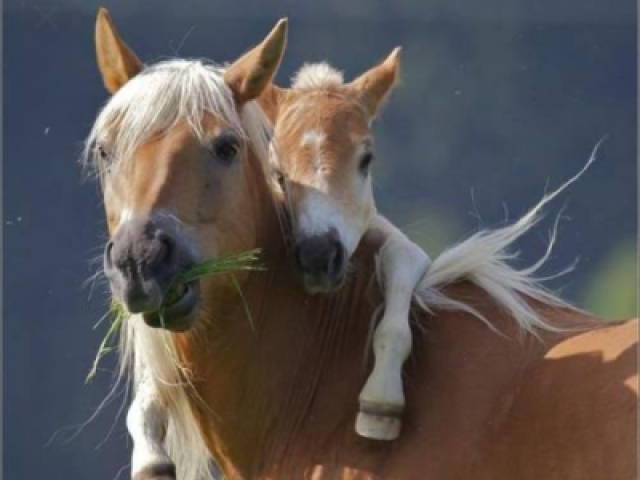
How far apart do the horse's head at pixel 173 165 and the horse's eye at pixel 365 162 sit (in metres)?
0.44

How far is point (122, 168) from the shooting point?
4.24 metres

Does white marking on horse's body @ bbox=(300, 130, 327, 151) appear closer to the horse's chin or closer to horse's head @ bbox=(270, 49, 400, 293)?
horse's head @ bbox=(270, 49, 400, 293)

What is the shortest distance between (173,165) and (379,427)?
3.10 ft

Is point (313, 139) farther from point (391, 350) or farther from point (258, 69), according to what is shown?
point (391, 350)

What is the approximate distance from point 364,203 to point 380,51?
354cm

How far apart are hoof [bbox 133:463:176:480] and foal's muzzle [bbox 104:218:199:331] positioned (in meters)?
0.50

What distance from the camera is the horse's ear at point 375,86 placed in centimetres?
506

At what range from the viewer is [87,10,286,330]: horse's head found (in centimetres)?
397

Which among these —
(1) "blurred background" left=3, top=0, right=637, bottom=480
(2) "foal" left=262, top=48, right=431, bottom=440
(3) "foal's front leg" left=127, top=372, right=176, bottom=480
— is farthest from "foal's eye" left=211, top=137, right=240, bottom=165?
(1) "blurred background" left=3, top=0, right=637, bottom=480

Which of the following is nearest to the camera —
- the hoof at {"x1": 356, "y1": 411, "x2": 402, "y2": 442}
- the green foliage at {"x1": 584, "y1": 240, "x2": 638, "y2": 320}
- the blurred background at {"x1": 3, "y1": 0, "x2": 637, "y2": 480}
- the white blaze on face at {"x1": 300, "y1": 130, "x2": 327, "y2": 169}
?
the hoof at {"x1": 356, "y1": 411, "x2": 402, "y2": 442}

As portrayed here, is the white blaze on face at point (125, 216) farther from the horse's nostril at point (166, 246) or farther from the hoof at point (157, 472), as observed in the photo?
the hoof at point (157, 472)

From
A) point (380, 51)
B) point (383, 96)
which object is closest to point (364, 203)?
point (383, 96)

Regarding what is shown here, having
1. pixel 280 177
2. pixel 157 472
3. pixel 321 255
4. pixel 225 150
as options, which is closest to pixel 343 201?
pixel 280 177

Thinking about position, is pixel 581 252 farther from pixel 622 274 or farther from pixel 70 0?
pixel 70 0
